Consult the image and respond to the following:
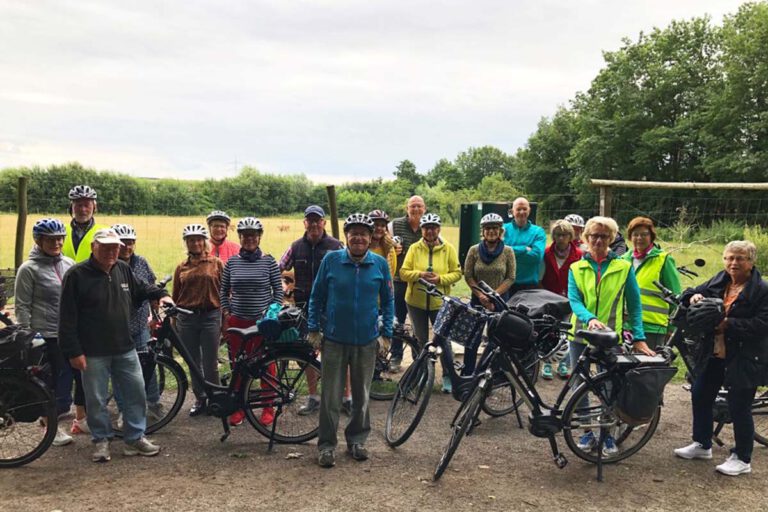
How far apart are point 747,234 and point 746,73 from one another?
84.8 feet

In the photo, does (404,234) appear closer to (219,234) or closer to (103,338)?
(219,234)

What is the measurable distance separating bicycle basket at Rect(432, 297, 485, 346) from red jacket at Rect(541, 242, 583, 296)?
176 centimetres

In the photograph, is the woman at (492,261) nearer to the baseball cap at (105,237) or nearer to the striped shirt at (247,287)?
the striped shirt at (247,287)

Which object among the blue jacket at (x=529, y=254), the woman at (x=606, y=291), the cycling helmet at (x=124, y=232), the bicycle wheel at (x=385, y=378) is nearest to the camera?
the woman at (x=606, y=291)

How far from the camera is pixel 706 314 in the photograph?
401cm

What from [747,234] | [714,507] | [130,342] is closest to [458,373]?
[714,507]

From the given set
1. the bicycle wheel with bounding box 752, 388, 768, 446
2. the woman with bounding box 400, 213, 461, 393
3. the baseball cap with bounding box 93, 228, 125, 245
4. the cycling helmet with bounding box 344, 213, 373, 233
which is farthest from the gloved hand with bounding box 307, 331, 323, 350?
the bicycle wheel with bounding box 752, 388, 768, 446

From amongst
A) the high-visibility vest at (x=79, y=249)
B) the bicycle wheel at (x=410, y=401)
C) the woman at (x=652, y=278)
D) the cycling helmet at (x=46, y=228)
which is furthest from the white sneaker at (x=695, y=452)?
the high-visibility vest at (x=79, y=249)

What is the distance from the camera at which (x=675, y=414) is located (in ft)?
17.7

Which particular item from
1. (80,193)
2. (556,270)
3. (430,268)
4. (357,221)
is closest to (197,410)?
(80,193)

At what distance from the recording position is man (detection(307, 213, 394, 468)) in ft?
13.7

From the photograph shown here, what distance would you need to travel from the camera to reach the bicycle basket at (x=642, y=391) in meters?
3.99

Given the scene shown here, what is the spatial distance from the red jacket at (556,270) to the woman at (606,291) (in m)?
Result: 1.82

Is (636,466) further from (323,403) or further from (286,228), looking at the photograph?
(286,228)
